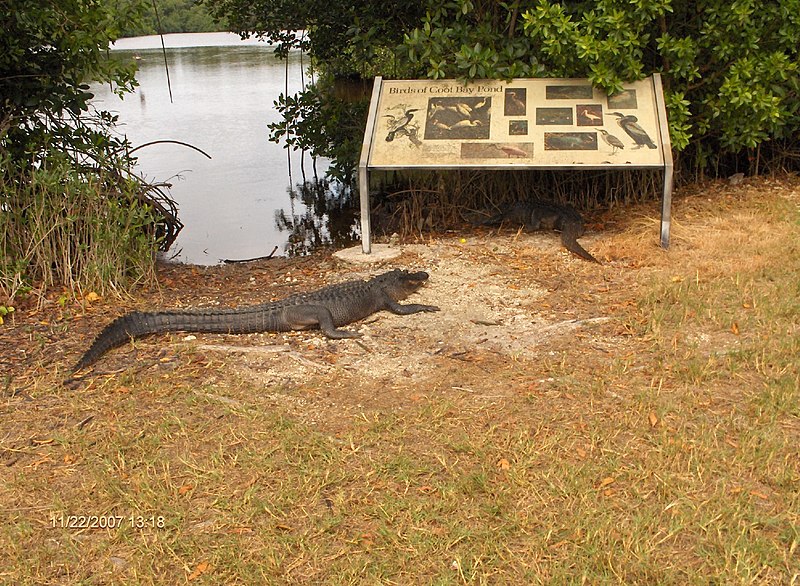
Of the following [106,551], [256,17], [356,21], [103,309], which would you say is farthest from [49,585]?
[256,17]

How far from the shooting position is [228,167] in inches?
493

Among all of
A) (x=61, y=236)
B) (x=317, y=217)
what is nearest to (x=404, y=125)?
(x=61, y=236)

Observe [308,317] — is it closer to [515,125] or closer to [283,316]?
[283,316]

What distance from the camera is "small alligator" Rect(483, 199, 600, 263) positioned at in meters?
6.95

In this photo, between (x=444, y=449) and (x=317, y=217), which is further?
(x=317, y=217)

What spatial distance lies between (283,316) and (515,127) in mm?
2836

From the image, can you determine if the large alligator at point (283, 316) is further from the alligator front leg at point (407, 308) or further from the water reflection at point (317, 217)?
the water reflection at point (317, 217)

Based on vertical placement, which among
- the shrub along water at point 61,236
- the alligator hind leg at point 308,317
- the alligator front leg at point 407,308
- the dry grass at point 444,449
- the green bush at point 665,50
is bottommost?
the dry grass at point 444,449

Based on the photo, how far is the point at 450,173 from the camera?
873 cm

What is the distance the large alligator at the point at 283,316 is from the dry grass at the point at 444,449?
124 millimetres

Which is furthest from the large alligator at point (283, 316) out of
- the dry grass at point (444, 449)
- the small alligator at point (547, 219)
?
the small alligator at point (547, 219)

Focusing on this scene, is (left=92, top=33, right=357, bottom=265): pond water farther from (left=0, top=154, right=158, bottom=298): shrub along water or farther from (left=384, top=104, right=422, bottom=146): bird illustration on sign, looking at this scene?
(left=0, top=154, right=158, bottom=298): shrub along water

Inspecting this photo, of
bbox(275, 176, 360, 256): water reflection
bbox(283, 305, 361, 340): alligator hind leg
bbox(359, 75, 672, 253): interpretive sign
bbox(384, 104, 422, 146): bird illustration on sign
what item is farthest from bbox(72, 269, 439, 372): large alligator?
bbox(275, 176, 360, 256): water reflection

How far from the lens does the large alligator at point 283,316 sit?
5.08 meters
